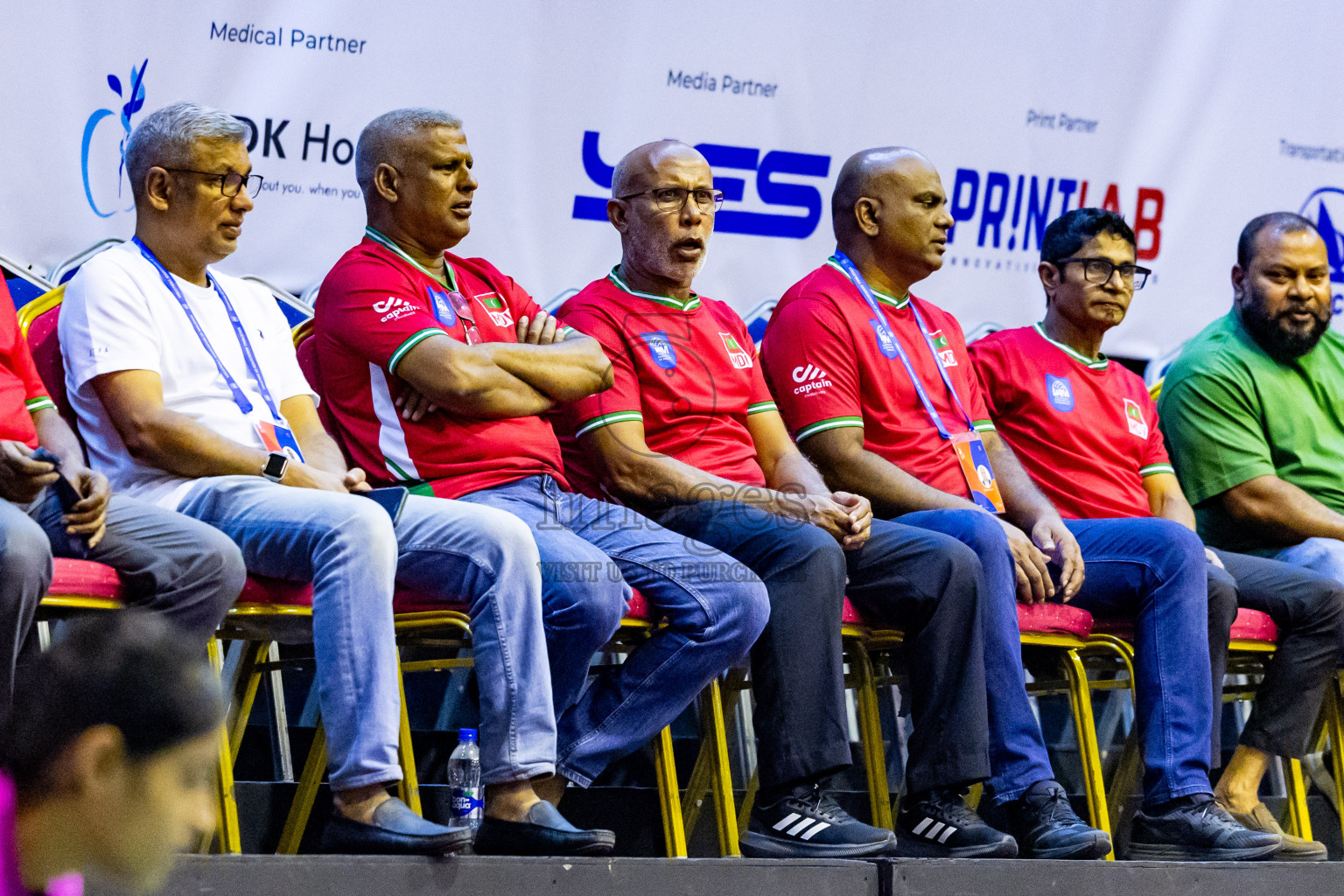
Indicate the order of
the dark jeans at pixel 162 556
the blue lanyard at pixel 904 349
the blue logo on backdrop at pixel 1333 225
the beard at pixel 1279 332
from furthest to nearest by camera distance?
the blue logo on backdrop at pixel 1333 225
the beard at pixel 1279 332
the blue lanyard at pixel 904 349
the dark jeans at pixel 162 556

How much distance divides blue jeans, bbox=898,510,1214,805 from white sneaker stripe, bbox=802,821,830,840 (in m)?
0.46

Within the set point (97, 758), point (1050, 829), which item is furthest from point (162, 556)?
point (1050, 829)

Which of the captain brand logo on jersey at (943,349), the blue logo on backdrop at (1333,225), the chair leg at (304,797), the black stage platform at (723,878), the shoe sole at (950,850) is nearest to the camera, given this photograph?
the black stage platform at (723,878)

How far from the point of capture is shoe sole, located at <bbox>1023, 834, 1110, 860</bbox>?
9.54 feet

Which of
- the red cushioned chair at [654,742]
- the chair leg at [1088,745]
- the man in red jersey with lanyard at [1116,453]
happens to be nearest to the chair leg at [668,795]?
the red cushioned chair at [654,742]

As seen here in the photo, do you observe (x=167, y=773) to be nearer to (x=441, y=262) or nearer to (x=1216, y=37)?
(x=441, y=262)

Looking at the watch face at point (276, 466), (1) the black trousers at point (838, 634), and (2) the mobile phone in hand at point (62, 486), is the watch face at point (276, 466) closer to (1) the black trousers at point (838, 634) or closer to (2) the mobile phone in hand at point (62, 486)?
(2) the mobile phone in hand at point (62, 486)

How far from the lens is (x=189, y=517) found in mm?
2596

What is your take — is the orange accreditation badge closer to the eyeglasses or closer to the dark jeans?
the eyeglasses

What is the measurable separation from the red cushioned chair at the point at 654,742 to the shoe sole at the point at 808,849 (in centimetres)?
18

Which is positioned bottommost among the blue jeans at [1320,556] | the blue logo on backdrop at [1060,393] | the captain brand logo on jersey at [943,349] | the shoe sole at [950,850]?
the shoe sole at [950,850]

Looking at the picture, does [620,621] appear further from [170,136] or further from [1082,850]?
[170,136]

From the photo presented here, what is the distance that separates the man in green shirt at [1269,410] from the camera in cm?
390

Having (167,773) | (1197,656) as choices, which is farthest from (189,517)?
(1197,656)
